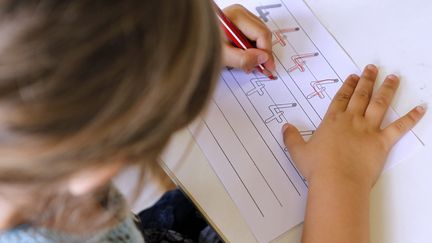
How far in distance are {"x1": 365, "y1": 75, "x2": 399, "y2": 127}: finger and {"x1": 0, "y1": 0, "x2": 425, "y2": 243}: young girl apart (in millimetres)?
303

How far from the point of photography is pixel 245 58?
68 cm

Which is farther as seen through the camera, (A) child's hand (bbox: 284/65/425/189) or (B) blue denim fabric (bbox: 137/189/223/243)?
(B) blue denim fabric (bbox: 137/189/223/243)

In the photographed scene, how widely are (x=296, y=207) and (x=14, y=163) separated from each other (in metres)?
0.35

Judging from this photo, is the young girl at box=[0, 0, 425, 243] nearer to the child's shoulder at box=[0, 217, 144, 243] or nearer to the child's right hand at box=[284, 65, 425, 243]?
the child's shoulder at box=[0, 217, 144, 243]

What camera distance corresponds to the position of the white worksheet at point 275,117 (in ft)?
2.02

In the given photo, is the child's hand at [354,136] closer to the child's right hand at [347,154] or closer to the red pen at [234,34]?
the child's right hand at [347,154]

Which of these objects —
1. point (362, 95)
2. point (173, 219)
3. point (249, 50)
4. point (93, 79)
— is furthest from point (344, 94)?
point (93, 79)

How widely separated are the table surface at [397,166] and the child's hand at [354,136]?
0.06ft

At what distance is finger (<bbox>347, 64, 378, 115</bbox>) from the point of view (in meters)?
0.68

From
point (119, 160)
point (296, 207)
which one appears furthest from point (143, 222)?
point (119, 160)

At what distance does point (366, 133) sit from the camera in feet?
2.15

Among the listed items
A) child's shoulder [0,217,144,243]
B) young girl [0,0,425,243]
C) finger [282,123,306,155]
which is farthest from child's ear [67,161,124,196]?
finger [282,123,306,155]

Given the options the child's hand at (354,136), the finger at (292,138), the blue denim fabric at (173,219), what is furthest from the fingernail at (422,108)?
the blue denim fabric at (173,219)

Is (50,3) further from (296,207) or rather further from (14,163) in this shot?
Answer: (296,207)
